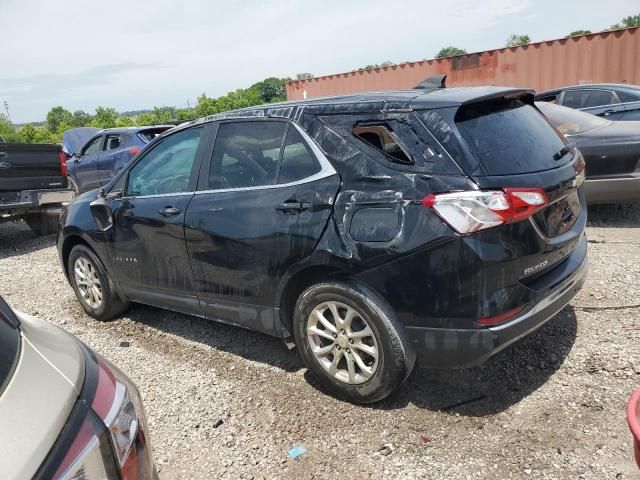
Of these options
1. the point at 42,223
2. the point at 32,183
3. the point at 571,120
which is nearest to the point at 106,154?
the point at 42,223

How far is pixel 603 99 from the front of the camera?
809 cm

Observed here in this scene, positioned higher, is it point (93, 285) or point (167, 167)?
point (167, 167)

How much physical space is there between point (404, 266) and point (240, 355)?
5.63 ft

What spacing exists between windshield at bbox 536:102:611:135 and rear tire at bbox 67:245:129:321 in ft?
17.0

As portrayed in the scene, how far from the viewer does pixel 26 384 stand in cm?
141

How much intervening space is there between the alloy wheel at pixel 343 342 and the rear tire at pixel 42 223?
277 inches

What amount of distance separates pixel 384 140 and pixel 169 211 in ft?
5.68

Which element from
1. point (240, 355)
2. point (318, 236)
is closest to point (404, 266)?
point (318, 236)

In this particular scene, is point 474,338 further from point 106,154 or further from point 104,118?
point 104,118

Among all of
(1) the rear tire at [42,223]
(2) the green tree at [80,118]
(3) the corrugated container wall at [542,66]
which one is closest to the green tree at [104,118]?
(2) the green tree at [80,118]

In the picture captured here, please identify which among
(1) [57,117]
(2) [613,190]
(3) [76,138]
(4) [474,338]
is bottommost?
(2) [613,190]

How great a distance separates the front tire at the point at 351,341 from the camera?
2793 millimetres

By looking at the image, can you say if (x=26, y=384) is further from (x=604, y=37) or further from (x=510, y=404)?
(x=604, y=37)

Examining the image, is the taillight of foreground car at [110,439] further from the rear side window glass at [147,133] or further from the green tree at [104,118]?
the green tree at [104,118]
